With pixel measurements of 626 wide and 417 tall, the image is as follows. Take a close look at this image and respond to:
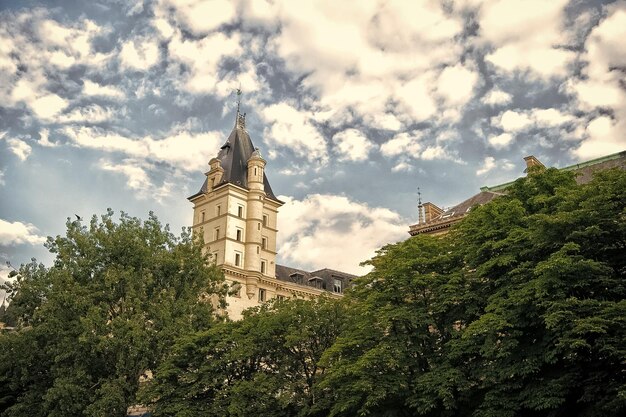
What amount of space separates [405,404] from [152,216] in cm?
2699

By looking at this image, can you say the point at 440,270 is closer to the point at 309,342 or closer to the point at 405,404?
the point at 405,404

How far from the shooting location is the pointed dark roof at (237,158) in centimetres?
7600

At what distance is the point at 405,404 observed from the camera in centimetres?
3036

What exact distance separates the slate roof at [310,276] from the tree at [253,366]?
38.2 meters

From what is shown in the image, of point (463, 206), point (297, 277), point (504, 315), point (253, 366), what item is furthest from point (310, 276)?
point (504, 315)

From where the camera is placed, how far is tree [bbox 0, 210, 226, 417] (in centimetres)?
4144

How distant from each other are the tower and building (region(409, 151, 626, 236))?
23299 millimetres

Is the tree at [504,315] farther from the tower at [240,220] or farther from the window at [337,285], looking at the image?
the window at [337,285]

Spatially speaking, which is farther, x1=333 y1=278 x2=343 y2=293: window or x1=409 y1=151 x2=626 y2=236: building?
x1=333 y1=278 x2=343 y2=293: window

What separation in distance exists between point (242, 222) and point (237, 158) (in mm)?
8795

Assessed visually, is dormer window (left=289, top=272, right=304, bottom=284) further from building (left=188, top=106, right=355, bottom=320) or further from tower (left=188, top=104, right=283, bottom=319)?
tower (left=188, top=104, right=283, bottom=319)

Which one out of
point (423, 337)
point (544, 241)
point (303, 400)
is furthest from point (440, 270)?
point (303, 400)

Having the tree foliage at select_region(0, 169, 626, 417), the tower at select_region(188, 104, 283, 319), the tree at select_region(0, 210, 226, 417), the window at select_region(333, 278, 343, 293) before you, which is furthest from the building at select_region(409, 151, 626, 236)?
the window at select_region(333, 278, 343, 293)

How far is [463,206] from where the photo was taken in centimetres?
5384
